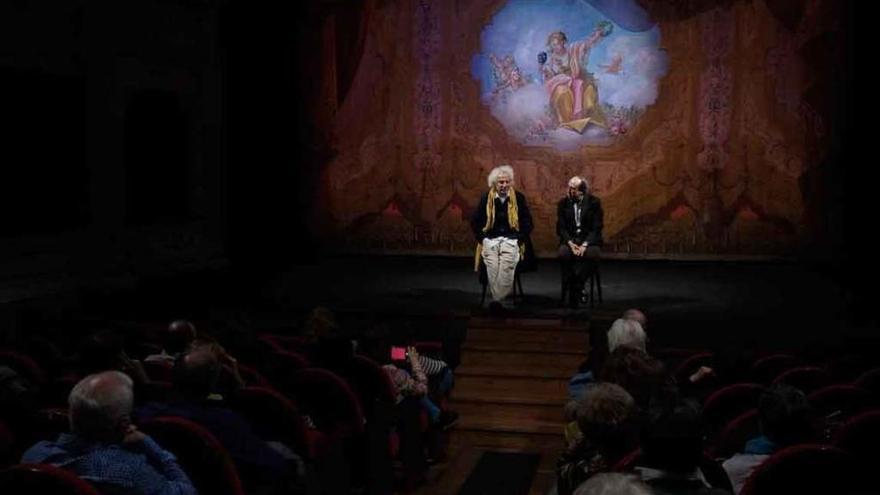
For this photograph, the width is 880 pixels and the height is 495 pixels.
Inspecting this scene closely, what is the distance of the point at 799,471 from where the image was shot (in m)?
3.17

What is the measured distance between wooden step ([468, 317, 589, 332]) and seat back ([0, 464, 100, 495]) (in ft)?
19.0

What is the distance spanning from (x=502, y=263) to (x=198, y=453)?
588 centimetres

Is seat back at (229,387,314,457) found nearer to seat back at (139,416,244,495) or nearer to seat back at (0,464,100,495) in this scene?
seat back at (139,416,244,495)

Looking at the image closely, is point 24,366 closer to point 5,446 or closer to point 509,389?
point 5,446

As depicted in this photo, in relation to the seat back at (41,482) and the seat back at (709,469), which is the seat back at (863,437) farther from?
the seat back at (41,482)

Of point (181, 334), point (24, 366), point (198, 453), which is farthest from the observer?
point (181, 334)

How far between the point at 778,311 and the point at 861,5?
4.58 metres

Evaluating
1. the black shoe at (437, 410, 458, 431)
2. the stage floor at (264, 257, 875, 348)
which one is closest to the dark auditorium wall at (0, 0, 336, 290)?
the stage floor at (264, 257, 875, 348)

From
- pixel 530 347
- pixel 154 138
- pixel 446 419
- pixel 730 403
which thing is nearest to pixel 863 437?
pixel 730 403

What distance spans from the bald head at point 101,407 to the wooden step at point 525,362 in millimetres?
4864

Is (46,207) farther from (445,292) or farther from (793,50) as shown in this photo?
(793,50)

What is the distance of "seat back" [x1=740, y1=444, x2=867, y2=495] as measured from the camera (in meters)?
3.16

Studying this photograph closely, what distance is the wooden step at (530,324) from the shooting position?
8.31 m

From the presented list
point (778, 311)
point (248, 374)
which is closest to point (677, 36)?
point (778, 311)
